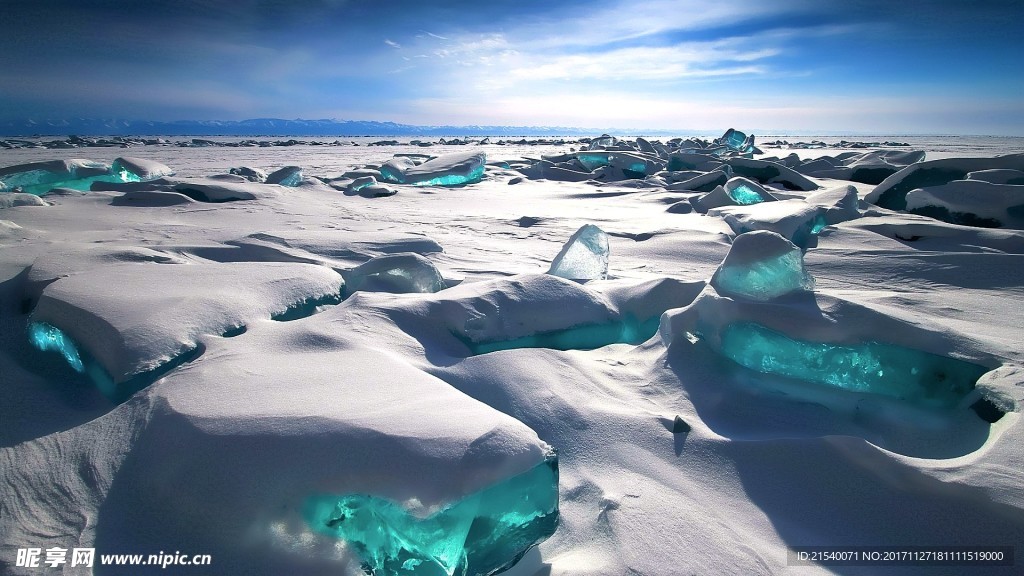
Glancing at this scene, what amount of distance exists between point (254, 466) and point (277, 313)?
80 cm

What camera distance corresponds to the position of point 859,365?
1.38m

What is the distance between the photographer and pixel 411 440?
2.80 ft

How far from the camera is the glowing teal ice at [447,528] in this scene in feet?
2.66

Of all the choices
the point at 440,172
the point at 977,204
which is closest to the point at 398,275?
the point at 977,204

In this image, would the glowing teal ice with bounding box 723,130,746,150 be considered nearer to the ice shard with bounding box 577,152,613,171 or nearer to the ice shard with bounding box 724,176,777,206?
the ice shard with bounding box 577,152,613,171

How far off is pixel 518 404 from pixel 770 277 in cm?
95

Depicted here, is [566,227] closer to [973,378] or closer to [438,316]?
[438,316]

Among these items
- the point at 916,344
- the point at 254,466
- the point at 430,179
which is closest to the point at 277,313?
the point at 254,466

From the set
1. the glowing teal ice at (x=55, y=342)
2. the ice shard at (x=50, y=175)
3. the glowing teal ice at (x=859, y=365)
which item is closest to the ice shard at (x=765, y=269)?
the glowing teal ice at (x=859, y=365)

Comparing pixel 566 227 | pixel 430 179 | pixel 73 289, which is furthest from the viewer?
pixel 430 179

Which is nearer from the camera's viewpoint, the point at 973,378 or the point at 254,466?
the point at 254,466

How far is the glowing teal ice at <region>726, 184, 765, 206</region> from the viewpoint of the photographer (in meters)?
4.16

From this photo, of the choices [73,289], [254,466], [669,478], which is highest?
[73,289]

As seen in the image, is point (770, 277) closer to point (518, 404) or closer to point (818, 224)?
point (518, 404)
